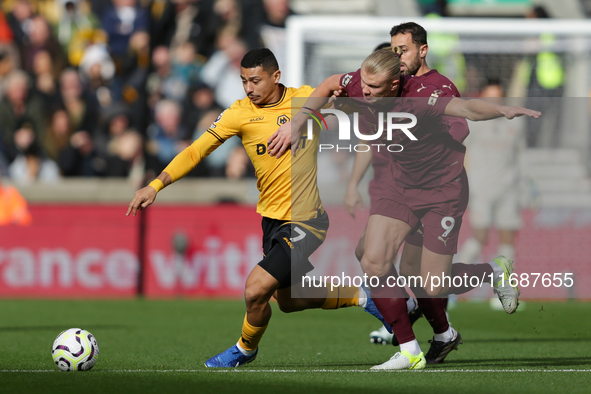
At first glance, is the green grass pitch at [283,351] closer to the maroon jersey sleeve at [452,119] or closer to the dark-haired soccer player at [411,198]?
the dark-haired soccer player at [411,198]

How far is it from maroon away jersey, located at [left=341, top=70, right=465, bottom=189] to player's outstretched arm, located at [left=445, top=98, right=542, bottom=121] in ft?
0.46

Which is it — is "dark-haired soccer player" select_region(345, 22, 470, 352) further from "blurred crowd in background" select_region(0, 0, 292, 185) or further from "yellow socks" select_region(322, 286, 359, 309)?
"blurred crowd in background" select_region(0, 0, 292, 185)

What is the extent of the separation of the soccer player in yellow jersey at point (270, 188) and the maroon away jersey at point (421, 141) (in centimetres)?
51

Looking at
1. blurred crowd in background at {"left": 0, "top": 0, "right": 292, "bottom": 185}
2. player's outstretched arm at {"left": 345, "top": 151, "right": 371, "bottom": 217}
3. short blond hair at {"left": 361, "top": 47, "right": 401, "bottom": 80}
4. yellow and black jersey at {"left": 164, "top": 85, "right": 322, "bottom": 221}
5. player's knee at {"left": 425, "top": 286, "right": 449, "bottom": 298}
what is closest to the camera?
short blond hair at {"left": 361, "top": 47, "right": 401, "bottom": 80}

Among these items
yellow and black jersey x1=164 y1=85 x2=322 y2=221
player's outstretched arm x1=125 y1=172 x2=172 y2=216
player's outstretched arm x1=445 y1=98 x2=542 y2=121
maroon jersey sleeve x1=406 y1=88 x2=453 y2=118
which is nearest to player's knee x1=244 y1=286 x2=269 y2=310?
yellow and black jersey x1=164 y1=85 x2=322 y2=221

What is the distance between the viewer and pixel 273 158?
17.9ft

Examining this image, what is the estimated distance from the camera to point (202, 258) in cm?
1102

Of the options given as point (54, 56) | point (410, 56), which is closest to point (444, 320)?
point (410, 56)

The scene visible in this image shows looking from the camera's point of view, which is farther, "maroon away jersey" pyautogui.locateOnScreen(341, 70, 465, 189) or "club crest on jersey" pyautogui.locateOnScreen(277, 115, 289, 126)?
"club crest on jersey" pyautogui.locateOnScreen(277, 115, 289, 126)

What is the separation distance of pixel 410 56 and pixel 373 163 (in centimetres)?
95

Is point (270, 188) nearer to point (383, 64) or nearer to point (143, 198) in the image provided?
point (143, 198)

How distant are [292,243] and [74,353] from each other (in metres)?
1.50

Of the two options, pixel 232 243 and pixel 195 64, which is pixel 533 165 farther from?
pixel 195 64

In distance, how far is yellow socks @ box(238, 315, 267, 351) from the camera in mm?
5348
